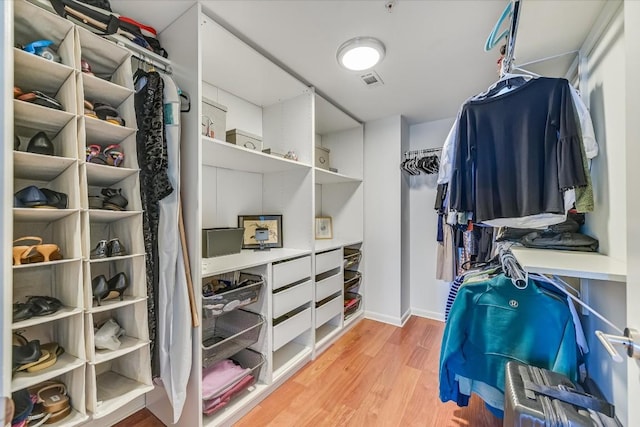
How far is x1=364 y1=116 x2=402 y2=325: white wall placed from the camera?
8.85 feet

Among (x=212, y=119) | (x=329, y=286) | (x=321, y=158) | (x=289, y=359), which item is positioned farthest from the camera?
(x=321, y=158)

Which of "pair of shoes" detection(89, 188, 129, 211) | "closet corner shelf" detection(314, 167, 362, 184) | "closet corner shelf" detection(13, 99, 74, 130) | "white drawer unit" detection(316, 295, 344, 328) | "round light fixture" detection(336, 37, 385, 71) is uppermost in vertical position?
"round light fixture" detection(336, 37, 385, 71)

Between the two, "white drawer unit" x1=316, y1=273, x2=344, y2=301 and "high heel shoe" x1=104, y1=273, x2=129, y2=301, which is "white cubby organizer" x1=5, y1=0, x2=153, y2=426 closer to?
"high heel shoe" x1=104, y1=273, x2=129, y2=301

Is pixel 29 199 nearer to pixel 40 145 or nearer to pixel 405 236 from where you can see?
pixel 40 145

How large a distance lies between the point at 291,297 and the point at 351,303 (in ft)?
3.51

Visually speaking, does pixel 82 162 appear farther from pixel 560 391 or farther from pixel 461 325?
pixel 560 391

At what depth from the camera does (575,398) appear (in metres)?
0.83

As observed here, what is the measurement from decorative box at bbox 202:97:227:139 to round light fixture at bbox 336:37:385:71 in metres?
0.84

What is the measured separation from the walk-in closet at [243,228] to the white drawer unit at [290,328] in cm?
2

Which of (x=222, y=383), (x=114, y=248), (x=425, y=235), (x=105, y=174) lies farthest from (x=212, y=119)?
(x=425, y=235)

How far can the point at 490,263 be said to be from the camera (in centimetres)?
146

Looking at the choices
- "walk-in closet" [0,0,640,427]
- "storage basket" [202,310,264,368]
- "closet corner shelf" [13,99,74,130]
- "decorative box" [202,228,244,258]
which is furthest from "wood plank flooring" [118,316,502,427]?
"closet corner shelf" [13,99,74,130]

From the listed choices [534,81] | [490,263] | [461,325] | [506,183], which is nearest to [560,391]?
[461,325]

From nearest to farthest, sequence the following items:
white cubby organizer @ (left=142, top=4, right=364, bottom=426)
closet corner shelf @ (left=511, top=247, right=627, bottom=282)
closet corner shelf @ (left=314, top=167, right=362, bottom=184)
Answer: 1. closet corner shelf @ (left=511, top=247, right=627, bottom=282)
2. white cubby organizer @ (left=142, top=4, right=364, bottom=426)
3. closet corner shelf @ (left=314, top=167, right=362, bottom=184)
